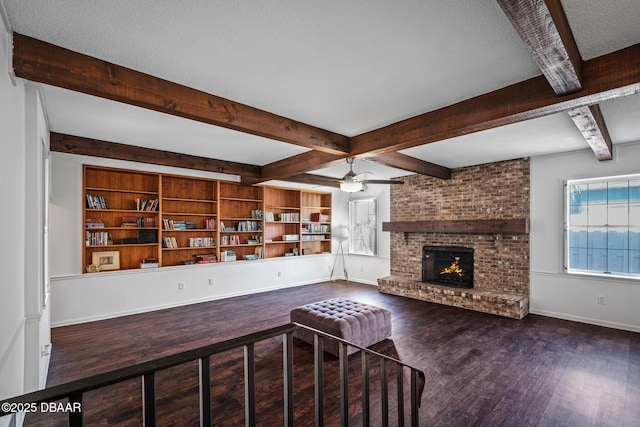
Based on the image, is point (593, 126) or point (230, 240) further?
point (230, 240)

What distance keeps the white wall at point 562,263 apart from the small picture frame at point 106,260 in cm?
709

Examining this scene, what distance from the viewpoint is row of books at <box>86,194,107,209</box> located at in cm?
501

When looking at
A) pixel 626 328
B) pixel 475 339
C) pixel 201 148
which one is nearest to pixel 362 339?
pixel 475 339

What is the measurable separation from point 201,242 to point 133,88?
14.1 ft

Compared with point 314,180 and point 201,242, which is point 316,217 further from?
point 201,242

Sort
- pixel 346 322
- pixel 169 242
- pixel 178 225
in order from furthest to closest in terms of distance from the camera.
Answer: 1. pixel 178 225
2. pixel 169 242
3. pixel 346 322

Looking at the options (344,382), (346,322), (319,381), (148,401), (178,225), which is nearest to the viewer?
(148,401)

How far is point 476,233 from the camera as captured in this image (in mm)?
5938

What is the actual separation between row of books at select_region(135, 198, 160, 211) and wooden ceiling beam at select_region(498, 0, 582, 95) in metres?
5.74

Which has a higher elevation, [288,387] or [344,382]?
[288,387]

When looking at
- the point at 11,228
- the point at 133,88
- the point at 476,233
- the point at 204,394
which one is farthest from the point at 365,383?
the point at 476,233

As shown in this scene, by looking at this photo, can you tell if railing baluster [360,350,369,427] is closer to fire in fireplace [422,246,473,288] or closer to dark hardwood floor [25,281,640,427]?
dark hardwood floor [25,281,640,427]

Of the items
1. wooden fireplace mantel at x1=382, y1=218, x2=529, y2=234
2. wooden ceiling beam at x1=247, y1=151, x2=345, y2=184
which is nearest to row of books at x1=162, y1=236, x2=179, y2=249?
wooden ceiling beam at x1=247, y1=151, x2=345, y2=184

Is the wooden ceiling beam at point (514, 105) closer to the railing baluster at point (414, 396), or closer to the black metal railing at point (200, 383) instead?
the railing baluster at point (414, 396)
